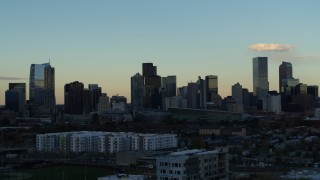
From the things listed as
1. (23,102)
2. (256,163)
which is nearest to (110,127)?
(256,163)

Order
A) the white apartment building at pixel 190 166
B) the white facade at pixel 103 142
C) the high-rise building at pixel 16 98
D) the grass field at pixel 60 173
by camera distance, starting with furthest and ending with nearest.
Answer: the high-rise building at pixel 16 98 < the white facade at pixel 103 142 < the grass field at pixel 60 173 < the white apartment building at pixel 190 166

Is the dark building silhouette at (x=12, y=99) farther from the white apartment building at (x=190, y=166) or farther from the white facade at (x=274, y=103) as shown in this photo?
the white apartment building at (x=190, y=166)

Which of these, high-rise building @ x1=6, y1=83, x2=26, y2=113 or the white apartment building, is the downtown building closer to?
high-rise building @ x1=6, y1=83, x2=26, y2=113

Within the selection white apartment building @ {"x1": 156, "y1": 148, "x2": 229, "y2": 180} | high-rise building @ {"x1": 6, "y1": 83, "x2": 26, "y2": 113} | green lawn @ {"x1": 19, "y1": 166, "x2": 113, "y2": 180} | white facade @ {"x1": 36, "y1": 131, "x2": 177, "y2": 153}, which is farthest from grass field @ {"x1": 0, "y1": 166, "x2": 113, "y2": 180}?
high-rise building @ {"x1": 6, "y1": 83, "x2": 26, "y2": 113}

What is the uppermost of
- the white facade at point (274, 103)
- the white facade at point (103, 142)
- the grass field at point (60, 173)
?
the white facade at point (274, 103)

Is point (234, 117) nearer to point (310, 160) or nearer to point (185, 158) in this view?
point (310, 160)

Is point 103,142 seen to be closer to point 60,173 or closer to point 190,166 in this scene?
point 60,173

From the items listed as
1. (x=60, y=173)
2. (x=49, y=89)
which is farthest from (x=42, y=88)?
(x=60, y=173)

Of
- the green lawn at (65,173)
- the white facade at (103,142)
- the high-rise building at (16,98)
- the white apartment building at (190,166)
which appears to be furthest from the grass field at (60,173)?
the high-rise building at (16,98)
